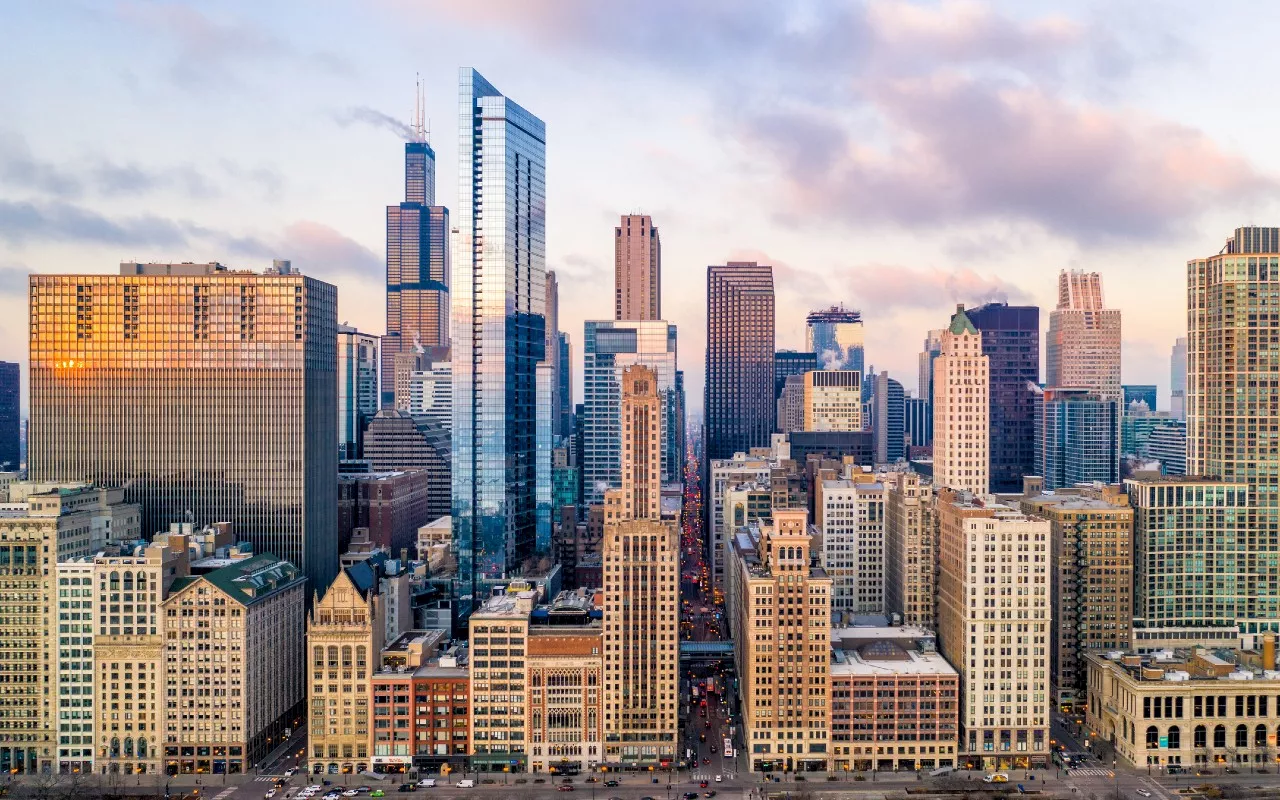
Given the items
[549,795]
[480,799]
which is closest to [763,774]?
[549,795]

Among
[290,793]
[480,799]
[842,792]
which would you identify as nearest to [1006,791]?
[842,792]

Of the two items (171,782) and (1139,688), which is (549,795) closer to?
(171,782)

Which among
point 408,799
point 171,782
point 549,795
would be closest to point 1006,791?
point 549,795

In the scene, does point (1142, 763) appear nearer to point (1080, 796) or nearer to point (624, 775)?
point (1080, 796)

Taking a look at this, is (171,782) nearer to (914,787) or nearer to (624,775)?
(624,775)

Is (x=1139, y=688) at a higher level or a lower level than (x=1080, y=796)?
higher

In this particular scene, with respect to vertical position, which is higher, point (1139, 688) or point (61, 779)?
point (1139, 688)

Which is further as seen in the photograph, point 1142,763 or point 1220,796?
point 1142,763

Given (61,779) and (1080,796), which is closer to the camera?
(1080,796)
